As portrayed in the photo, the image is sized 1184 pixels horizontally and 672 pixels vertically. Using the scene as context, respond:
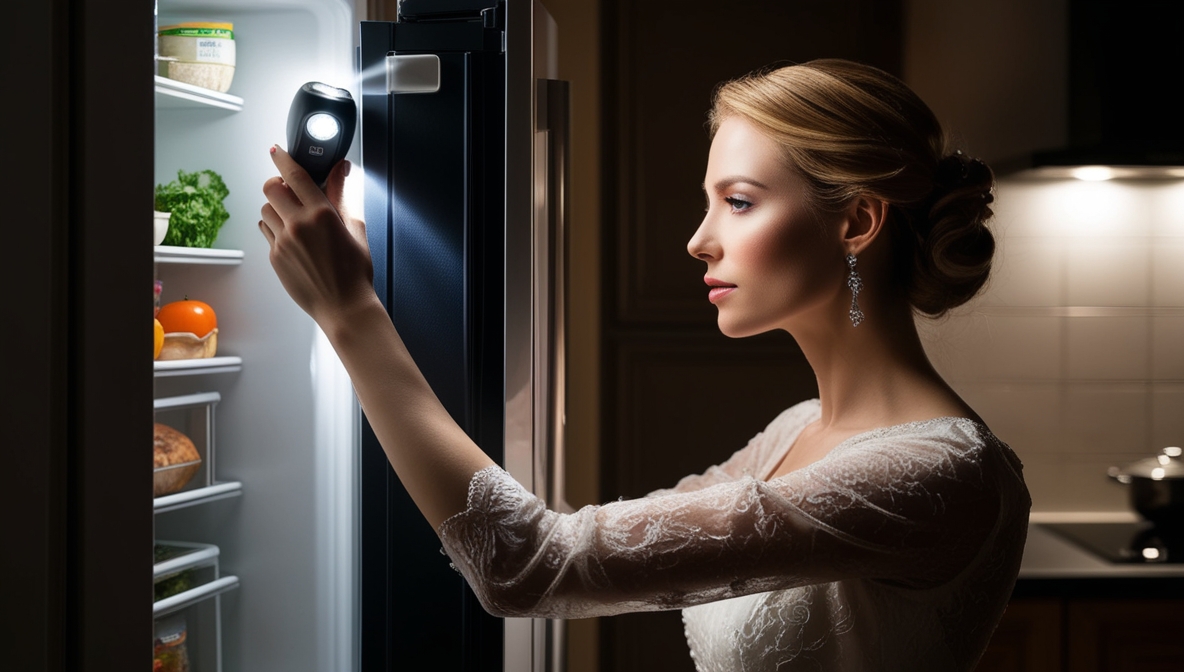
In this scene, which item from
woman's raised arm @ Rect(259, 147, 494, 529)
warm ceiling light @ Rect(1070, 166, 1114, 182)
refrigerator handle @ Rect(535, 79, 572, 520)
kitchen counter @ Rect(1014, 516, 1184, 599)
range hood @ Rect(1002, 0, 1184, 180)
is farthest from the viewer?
warm ceiling light @ Rect(1070, 166, 1114, 182)

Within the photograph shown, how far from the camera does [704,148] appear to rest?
240 cm

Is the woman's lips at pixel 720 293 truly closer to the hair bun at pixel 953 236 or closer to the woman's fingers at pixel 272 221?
the hair bun at pixel 953 236

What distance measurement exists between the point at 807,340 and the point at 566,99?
1.38 feet

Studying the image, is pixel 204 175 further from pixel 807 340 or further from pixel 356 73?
pixel 807 340

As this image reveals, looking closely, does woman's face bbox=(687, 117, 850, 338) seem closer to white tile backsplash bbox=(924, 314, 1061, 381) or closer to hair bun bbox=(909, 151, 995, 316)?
hair bun bbox=(909, 151, 995, 316)

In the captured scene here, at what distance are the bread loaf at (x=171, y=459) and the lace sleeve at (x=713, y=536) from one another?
354 mm

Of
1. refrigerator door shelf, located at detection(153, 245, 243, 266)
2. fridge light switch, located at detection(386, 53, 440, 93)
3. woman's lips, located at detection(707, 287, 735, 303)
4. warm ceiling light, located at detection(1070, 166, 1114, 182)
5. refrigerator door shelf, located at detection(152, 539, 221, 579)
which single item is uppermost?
warm ceiling light, located at detection(1070, 166, 1114, 182)

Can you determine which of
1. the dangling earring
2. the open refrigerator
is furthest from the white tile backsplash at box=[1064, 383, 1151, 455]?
the open refrigerator

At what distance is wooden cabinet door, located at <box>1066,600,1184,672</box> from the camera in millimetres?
1899

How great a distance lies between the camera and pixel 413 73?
0.86 metres

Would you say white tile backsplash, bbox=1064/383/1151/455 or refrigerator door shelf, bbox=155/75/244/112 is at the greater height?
refrigerator door shelf, bbox=155/75/244/112

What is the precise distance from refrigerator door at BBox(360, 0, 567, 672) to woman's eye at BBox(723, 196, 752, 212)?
22cm

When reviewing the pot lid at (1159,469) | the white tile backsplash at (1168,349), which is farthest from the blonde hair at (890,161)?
the white tile backsplash at (1168,349)
